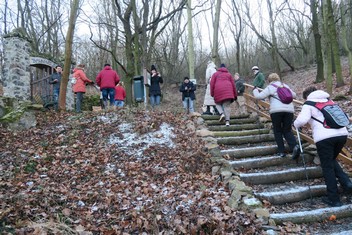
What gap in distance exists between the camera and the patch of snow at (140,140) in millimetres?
7148

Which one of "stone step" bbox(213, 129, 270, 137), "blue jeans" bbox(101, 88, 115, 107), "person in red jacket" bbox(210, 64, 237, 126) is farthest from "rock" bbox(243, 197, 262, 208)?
"blue jeans" bbox(101, 88, 115, 107)

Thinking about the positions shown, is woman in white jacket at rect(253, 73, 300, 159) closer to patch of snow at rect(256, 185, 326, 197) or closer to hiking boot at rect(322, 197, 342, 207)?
patch of snow at rect(256, 185, 326, 197)

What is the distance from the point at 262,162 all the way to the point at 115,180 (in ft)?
9.98

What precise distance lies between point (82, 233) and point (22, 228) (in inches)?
27.6

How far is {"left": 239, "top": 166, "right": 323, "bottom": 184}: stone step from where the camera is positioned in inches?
229

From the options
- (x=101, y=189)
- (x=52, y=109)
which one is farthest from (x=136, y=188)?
(x=52, y=109)

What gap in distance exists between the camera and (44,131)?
8.54 m

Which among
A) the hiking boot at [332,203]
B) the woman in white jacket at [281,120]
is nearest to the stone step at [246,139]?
the woman in white jacket at [281,120]

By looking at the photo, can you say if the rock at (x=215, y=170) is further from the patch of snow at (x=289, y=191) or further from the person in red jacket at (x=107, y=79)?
the person in red jacket at (x=107, y=79)

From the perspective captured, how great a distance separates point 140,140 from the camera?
24.7 feet

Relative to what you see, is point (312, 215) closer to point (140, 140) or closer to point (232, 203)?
point (232, 203)

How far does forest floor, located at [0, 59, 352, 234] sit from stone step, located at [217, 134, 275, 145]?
713 millimetres

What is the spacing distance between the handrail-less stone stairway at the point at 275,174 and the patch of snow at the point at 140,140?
1.19 metres

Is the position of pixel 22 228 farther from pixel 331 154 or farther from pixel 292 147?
pixel 292 147
